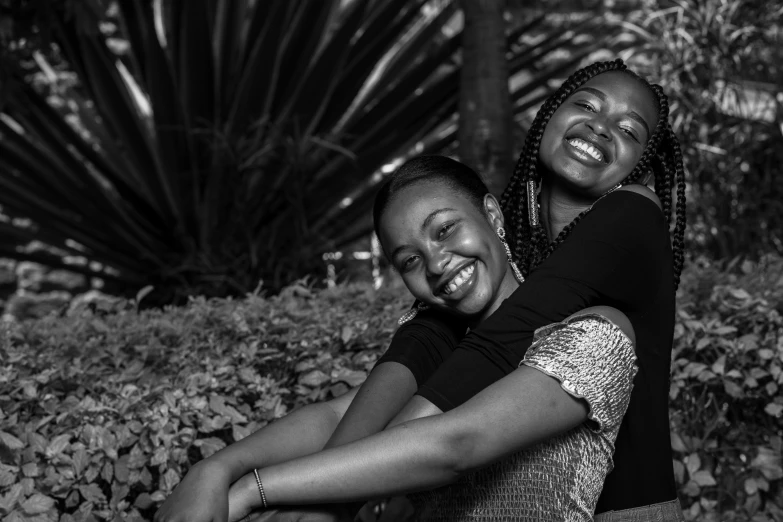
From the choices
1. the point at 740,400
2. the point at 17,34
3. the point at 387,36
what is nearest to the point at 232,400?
the point at 740,400

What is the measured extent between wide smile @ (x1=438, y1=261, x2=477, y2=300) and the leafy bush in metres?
0.71

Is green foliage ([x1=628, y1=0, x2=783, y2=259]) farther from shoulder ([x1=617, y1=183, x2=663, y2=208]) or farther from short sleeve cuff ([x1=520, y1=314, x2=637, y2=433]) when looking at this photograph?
short sleeve cuff ([x1=520, y1=314, x2=637, y2=433])

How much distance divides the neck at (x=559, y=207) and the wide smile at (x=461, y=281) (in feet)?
0.78

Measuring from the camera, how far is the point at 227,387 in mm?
2723

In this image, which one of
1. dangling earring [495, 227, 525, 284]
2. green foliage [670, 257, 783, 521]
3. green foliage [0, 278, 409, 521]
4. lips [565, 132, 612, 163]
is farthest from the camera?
green foliage [670, 257, 783, 521]

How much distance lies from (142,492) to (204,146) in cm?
400

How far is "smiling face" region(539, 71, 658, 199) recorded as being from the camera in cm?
219

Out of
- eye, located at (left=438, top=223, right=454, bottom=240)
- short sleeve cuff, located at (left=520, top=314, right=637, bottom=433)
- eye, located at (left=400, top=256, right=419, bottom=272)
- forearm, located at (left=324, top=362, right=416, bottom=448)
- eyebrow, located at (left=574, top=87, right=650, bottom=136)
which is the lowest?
forearm, located at (left=324, top=362, right=416, bottom=448)

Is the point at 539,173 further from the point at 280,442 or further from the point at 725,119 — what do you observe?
the point at 725,119

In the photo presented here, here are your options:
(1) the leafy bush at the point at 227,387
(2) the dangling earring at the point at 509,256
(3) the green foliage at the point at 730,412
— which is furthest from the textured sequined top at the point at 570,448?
(3) the green foliage at the point at 730,412

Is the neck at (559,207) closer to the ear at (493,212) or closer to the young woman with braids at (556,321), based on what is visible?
the young woman with braids at (556,321)

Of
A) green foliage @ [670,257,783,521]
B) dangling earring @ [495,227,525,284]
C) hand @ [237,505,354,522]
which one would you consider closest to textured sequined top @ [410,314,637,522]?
hand @ [237,505,354,522]

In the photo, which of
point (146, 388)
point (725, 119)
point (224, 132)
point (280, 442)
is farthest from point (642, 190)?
point (725, 119)

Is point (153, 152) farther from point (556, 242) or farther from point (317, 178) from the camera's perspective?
point (556, 242)
